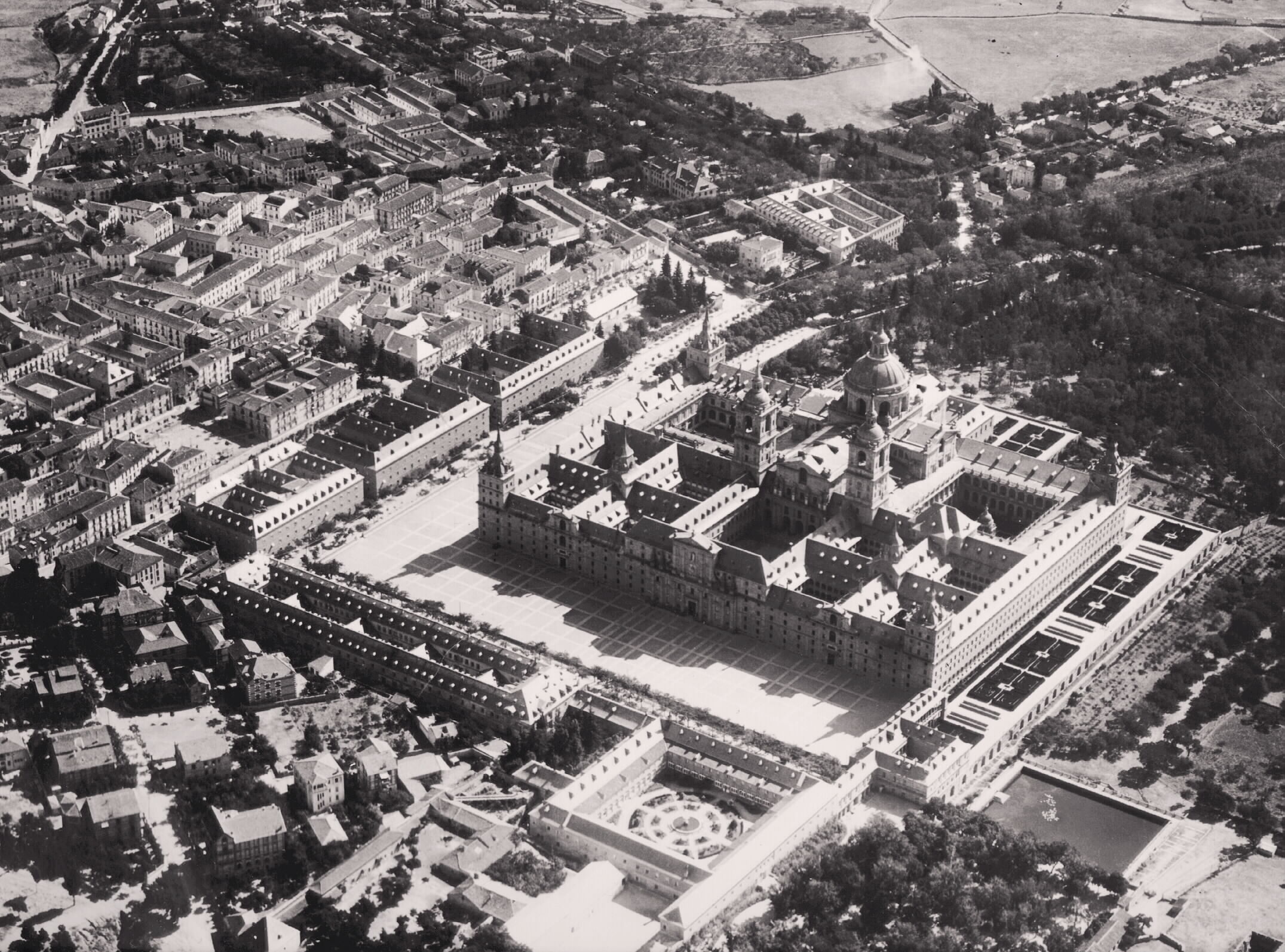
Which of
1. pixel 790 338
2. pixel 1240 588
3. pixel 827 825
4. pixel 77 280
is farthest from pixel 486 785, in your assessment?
pixel 77 280

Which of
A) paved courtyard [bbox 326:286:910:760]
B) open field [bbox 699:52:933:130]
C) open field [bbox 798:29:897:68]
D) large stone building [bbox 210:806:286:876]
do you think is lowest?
paved courtyard [bbox 326:286:910:760]

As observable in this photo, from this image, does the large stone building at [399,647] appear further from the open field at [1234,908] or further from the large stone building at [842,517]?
the open field at [1234,908]

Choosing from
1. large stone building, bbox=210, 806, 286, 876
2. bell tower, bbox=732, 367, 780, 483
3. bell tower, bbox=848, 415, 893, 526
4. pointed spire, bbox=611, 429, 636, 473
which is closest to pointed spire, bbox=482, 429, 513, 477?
pointed spire, bbox=611, 429, 636, 473

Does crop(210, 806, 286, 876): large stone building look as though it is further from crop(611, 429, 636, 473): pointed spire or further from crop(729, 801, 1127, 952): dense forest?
crop(611, 429, 636, 473): pointed spire

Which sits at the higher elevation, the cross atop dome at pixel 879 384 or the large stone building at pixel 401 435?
the cross atop dome at pixel 879 384

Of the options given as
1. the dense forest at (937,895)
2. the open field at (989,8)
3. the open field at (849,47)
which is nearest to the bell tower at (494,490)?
the dense forest at (937,895)

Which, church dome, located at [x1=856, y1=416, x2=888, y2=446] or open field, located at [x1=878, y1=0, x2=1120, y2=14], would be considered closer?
church dome, located at [x1=856, y1=416, x2=888, y2=446]

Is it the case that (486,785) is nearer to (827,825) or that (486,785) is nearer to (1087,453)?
(827,825)
